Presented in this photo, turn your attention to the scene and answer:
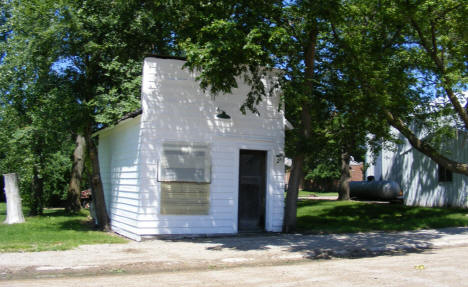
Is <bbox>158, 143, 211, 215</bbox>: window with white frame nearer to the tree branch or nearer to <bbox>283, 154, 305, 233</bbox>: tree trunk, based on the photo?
<bbox>283, 154, 305, 233</bbox>: tree trunk

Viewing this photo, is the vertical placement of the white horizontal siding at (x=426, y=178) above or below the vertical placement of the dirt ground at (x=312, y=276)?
A: above

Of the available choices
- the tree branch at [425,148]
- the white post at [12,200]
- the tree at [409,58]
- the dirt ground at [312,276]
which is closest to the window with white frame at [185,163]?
the dirt ground at [312,276]

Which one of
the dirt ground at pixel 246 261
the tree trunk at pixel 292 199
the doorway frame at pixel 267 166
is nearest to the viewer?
the dirt ground at pixel 246 261

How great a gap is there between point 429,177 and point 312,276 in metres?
17.0

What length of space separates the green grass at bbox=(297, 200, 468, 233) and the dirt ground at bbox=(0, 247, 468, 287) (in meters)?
4.63

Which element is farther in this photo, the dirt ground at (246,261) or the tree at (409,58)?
the tree at (409,58)

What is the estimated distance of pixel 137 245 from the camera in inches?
420

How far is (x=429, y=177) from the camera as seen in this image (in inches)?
864

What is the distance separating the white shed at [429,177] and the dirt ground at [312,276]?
10.8m

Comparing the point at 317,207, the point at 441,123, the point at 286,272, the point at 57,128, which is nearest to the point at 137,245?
the point at 286,272

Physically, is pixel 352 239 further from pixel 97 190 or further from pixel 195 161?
pixel 97 190

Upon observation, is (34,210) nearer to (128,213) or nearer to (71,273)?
(128,213)

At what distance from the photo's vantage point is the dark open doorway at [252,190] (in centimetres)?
1269

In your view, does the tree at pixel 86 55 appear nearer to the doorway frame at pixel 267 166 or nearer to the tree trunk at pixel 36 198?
the doorway frame at pixel 267 166
